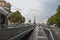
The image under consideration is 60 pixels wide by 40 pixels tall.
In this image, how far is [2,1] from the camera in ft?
519

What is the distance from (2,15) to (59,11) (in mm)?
80944

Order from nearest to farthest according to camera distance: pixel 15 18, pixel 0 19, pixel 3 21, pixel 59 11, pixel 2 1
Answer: pixel 0 19 → pixel 3 21 → pixel 59 11 → pixel 15 18 → pixel 2 1

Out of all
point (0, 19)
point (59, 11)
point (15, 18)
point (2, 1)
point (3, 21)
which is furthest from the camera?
point (2, 1)

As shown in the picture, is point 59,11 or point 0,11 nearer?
point 0,11

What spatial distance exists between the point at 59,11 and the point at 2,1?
5314 centimetres

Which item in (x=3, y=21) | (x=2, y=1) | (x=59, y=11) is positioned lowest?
(x=3, y=21)

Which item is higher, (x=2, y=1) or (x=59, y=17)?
(x=2, y=1)

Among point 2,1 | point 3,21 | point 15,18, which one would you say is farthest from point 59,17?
point 3,21

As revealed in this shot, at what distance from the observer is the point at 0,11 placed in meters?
41.6

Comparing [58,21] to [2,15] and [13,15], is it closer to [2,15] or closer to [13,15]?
[13,15]

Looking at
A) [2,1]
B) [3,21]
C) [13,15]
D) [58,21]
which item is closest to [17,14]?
[13,15]

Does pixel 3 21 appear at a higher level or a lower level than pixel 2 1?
lower

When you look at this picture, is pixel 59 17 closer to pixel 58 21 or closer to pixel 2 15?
pixel 58 21

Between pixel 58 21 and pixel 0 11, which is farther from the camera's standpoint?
pixel 58 21
